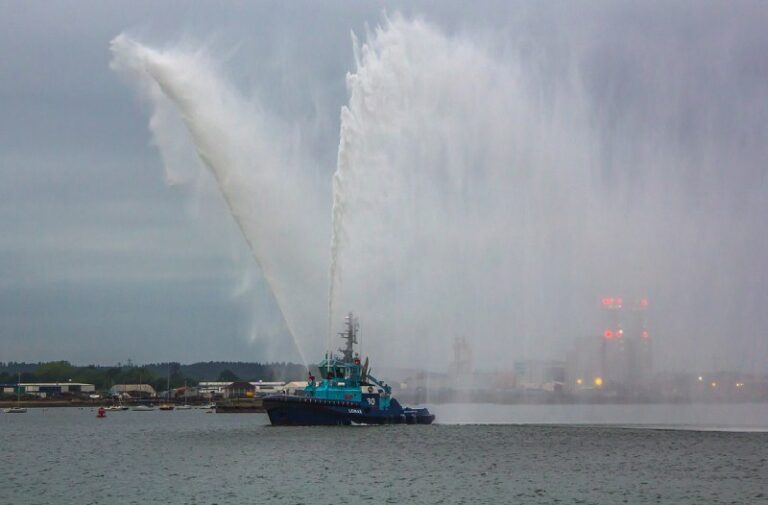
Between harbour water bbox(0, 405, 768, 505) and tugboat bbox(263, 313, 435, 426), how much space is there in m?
1.25

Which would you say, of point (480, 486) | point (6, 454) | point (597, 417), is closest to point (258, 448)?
point (6, 454)

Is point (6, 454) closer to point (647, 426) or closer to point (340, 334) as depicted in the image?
point (340, 334)

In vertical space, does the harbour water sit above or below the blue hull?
below

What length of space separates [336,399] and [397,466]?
24144 mm

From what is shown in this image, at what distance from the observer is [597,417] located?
95250mm

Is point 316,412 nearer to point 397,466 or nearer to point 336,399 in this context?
point 336,399

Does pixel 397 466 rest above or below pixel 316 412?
below

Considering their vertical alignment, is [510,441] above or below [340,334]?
below

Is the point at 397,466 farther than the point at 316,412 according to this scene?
No

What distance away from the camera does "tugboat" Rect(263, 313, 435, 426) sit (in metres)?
70.7

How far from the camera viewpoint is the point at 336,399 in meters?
71.5

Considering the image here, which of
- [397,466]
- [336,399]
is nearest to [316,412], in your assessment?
[336,399]

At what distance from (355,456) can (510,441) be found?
1429 cm

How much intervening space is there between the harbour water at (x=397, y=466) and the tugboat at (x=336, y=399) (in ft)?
4.10
